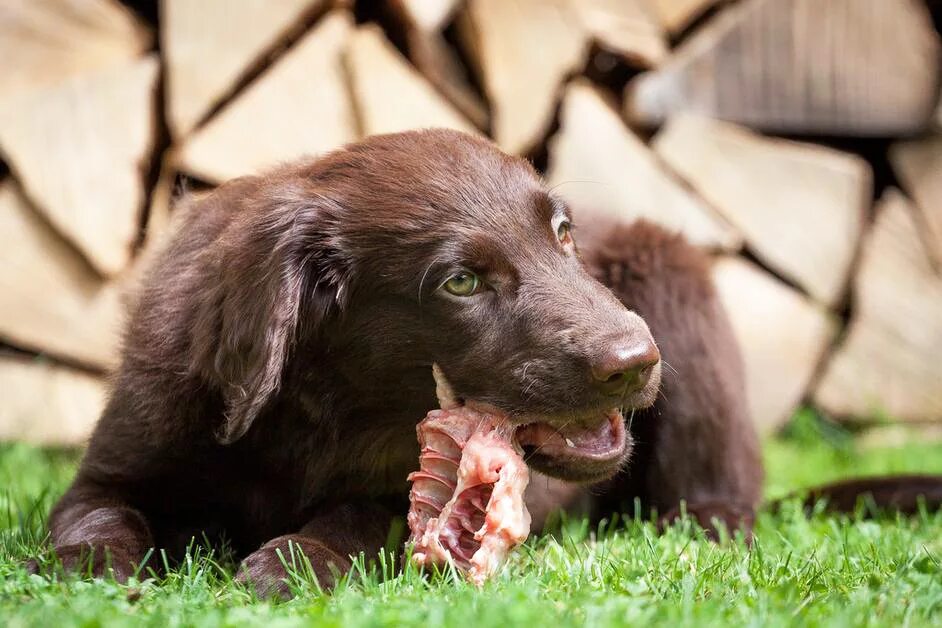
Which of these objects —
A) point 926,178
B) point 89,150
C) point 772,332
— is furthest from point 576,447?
point 926,178

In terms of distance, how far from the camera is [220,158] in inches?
172

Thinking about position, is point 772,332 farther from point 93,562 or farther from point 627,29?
point 93,562

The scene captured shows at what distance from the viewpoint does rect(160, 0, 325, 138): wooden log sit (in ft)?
14.0

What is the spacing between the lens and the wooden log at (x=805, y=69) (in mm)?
4926

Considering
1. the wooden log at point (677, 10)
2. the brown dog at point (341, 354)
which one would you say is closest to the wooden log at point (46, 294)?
the brown dog at point (341, 354)

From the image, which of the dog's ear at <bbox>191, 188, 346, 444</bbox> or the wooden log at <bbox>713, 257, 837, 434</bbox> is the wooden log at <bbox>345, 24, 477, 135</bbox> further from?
the dog's ear at <bbox>191, 188, 346, 444</bbox>

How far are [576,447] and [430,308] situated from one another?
460 millimetres

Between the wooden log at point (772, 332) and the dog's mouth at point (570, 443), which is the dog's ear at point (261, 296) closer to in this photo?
the dog's mouth at point (570, 443)

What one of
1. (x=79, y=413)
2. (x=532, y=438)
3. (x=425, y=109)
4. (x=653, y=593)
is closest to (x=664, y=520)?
(x=532, y=438)

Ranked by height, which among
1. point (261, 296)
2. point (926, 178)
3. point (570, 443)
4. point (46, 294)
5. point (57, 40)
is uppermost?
point (57, 40)

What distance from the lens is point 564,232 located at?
2777 mm

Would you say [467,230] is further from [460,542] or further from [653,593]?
[653,593]

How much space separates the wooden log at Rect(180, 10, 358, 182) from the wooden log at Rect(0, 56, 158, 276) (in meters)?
0.27

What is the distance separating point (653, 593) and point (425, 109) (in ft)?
9.66
